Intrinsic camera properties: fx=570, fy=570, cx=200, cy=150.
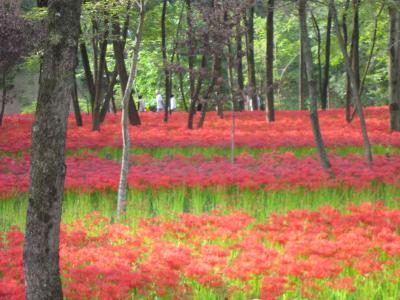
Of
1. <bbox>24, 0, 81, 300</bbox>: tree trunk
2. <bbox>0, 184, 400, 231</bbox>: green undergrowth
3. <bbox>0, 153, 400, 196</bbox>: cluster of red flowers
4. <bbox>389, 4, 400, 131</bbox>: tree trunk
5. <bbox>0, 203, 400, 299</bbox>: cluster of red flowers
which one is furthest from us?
<bbox>389, 4, 400, 131</bbox>: tree trunk

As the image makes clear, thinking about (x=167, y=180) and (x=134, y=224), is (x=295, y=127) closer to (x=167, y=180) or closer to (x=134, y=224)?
(x=167, y=180)

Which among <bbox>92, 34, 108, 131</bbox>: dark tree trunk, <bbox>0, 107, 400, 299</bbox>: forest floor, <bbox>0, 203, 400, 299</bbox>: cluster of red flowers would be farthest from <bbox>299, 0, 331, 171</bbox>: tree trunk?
<bbox>92, 34, 108, 131</bbox>: dark tree trunk

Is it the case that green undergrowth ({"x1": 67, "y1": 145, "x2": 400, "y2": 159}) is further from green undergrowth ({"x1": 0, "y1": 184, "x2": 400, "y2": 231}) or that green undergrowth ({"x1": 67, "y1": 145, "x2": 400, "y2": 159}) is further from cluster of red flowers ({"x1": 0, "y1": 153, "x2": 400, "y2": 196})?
green undergrowth ({"x1": 0, "y1": 184, "x2": 400, "y2": 231})

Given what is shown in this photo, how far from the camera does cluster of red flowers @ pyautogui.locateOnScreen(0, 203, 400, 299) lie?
5582 millimetres

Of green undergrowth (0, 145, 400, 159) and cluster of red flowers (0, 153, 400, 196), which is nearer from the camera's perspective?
cluster of red flowers (0, 153, 400, 196)

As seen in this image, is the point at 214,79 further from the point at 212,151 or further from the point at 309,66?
the point at 309,66

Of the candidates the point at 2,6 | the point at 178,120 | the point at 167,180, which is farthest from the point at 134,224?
the point at 178,120

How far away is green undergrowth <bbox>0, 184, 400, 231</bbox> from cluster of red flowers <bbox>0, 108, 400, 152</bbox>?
617 cm

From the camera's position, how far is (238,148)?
17625 millimetres

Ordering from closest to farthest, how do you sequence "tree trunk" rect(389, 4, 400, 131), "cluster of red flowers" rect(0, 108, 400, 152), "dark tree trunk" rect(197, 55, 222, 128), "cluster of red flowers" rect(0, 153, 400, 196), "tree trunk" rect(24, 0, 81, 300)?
"tree trunk" rect(24, 0, 81, 300) < "cluster of red flowers" rect(0, 153, 400, 196) < "dark tree trunk" rect(197, 55, 222, 128) < "tree trunk" rect(389, 4, 400, 131) < "cluster of red flowers" rect(0, 108, 400, 152)

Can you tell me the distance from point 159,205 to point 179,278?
4352 mm

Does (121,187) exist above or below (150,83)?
below

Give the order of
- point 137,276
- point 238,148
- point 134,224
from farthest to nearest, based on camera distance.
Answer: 1. point 238,148
2. point 134,224
3. point 137,276

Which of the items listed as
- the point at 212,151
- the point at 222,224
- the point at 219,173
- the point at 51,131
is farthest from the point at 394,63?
the point at 51,131
